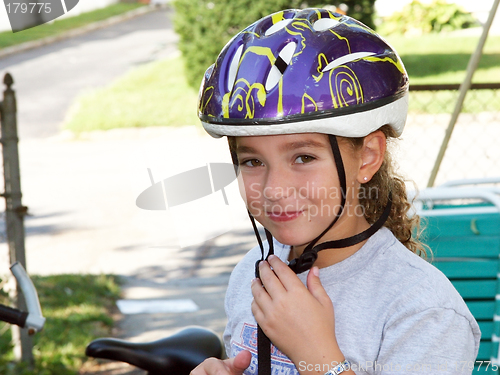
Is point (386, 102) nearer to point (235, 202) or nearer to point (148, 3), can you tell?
point (235, 202)

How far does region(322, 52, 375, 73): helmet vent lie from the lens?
1.76 metres

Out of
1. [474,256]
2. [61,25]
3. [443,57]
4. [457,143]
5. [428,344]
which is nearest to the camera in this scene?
[428,344]

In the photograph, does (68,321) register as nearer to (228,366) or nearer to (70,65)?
(228,366)

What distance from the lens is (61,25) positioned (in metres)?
24.7

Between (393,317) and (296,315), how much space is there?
10.0 inches

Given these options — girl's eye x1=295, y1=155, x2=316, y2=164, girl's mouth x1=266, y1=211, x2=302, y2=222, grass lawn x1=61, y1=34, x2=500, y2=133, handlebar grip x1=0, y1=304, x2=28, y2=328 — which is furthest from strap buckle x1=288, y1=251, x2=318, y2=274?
grass lawn x1=61, y1=34, x2=500, y2=133

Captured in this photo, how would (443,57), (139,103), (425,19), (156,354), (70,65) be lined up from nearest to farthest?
(156,354)
(139,103)
(425,19)
(443,57)
(70,65)

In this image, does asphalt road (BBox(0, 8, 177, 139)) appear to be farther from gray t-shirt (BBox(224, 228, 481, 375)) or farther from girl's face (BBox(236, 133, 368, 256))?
gray t-shirt (BBox(224, 228, 481, 375))

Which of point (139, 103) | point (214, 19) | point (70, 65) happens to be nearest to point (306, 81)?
point (139, 103)

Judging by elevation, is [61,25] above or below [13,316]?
below

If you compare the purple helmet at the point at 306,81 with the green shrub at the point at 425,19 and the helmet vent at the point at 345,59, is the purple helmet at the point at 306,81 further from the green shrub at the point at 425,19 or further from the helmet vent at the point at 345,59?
the green shrub at the point at 425,19

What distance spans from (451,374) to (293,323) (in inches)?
16.4

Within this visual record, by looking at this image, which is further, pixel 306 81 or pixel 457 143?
pixel 457 143

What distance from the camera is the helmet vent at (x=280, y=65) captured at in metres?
1.77
